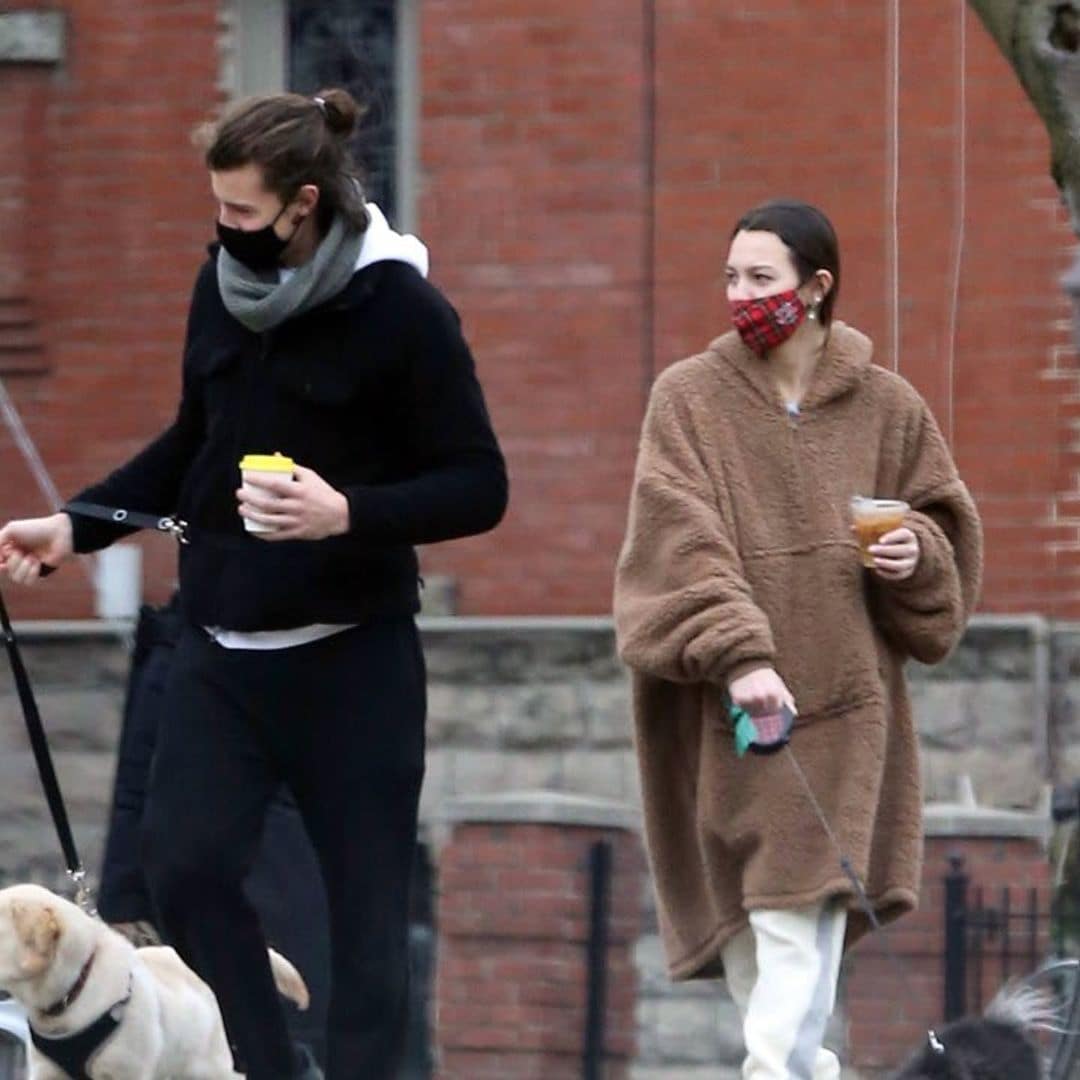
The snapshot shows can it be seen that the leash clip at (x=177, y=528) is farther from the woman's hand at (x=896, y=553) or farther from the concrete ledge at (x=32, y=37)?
the concrete ledge at (x=32, y=37)

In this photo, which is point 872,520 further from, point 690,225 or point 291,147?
point 690,225

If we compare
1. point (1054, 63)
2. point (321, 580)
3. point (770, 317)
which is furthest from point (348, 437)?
point (1054, 63)

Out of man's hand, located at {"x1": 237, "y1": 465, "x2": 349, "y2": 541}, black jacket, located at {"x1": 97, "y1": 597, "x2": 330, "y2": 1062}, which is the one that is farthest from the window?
man's hand, located at {"x1": 237, "y1": 465, "x2": 349, "y2": 541}

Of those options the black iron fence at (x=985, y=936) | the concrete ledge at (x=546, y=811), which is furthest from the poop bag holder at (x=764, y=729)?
the concrete ledge at (x=546, y=811)

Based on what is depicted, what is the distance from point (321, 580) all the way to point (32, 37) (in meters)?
5.20

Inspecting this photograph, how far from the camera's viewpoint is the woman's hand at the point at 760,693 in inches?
218

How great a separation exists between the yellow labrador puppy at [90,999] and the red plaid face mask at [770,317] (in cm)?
143

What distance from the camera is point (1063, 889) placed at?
23.3ft

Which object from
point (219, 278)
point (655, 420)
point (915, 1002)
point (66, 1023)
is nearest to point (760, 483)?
point (655, 420)

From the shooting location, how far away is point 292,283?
5.41 m

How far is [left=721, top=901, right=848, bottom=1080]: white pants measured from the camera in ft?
18.5

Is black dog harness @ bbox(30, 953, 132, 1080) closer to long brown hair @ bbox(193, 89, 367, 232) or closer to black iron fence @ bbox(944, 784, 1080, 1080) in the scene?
long brown hair @ bbox(193, 89, 367, 232)

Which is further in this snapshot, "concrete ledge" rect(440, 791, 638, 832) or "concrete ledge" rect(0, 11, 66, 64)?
"concrete ledge" rect(0, 11, 66, 64)

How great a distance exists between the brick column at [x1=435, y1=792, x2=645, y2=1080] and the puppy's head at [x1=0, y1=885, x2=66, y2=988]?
383cm
